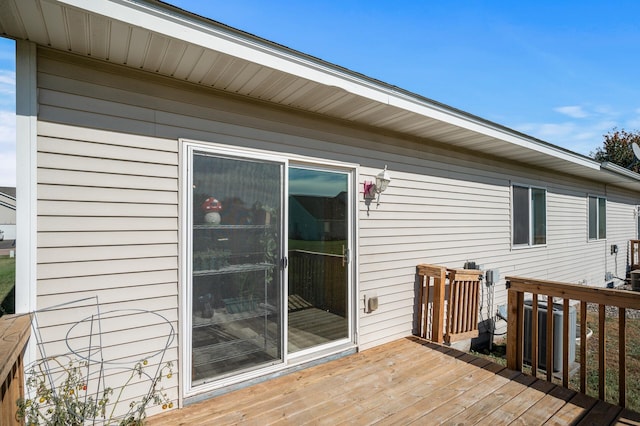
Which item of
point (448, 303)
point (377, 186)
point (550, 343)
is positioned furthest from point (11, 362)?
point (448, 303)

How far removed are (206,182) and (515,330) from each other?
10.5 feet

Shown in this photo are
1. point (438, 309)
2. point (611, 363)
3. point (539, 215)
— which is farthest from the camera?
point (539, 215)

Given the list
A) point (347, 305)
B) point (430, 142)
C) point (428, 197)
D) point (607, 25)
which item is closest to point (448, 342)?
point (347, 305)

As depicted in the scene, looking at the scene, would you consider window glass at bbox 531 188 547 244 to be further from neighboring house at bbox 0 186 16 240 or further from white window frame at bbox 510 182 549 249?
neighboring house at bbox 0 186 16 240

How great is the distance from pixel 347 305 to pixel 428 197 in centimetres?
183

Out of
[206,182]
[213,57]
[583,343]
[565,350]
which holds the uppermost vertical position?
[213,57]

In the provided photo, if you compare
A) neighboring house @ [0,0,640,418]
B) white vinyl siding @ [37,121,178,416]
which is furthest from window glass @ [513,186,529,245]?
white vinyl siding @ [37,121,178,416]

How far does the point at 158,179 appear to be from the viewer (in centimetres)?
247

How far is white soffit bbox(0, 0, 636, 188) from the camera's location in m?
1.80

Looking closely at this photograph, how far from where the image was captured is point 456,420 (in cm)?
239

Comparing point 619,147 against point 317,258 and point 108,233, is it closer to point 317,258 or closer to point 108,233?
point 317,258

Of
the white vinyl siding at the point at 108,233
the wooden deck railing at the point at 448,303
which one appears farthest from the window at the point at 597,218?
the white vinyl siding at the point at 108,233

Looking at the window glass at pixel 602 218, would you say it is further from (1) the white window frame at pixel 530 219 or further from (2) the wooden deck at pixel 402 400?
(2) the wooden deck at pixel 402 400

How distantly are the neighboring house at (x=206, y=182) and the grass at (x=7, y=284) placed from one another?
21.8 inches
